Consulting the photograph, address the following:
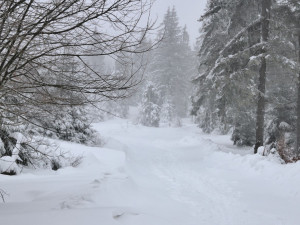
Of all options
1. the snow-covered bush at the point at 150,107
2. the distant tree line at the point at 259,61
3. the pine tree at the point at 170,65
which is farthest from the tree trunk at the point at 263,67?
the pine tree at the point at 170,65

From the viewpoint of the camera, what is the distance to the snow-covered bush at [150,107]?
45281mm

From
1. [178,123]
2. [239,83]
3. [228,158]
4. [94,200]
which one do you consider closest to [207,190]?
[94,200]

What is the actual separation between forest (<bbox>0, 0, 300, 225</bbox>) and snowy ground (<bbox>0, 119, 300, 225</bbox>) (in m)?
0.03

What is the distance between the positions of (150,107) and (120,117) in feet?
133

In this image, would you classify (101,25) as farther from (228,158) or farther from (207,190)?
(228,158)

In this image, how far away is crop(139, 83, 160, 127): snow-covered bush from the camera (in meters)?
45.3

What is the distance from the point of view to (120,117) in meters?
5.04

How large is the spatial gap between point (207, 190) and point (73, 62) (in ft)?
18.2

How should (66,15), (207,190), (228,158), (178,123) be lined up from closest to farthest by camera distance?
(66,15) < (207,190) < (228,158) < (178,123)

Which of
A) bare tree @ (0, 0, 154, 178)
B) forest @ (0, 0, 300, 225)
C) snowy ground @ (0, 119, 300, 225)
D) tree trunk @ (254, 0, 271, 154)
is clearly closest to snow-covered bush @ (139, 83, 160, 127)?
forest @ (0, 0, 300, 225)

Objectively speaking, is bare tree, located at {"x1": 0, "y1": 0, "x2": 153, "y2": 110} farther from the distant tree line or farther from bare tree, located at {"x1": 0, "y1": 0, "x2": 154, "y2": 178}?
the distant tree line

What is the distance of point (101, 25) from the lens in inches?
157

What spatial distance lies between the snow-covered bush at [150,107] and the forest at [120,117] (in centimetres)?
2398

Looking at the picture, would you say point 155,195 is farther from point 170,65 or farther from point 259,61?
point 170,65
